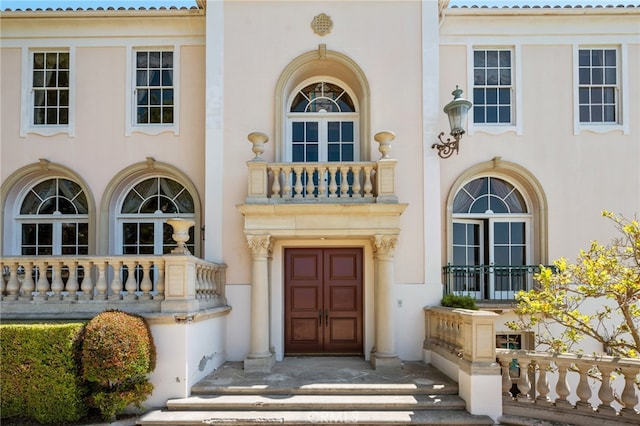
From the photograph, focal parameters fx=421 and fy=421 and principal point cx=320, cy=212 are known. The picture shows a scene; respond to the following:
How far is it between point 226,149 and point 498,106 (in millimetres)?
6507

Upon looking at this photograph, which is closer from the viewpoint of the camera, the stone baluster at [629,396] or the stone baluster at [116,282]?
the stone baluster at [629,396]

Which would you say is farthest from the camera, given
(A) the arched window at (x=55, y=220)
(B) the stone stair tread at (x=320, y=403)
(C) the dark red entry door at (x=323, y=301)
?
(A) the arched window at (x=55, y=220)

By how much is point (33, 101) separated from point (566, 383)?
12689 millimetres

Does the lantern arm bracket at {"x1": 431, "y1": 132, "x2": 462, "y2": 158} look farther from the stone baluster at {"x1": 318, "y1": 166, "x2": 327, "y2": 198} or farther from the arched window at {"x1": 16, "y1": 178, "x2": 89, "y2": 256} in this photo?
the arched window at {"x1": 16, "y1": 178, "x2": 89, "y2": 256}

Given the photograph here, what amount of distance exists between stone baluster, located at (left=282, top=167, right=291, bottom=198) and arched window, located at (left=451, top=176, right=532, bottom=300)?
13.6 ft

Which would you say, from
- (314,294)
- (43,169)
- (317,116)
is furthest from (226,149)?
(43,169)

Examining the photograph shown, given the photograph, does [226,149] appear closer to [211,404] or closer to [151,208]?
[151,208]

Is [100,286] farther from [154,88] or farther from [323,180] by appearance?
[154,88]

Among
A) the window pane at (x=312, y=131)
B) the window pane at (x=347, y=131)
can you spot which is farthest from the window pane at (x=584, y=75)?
the window pane at (x=312, y=131)

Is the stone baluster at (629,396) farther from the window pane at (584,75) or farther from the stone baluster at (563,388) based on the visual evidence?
the window pane at (584,75)

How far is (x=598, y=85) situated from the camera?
10.0 metres

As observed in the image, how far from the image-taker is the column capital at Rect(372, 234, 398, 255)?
8.23 m

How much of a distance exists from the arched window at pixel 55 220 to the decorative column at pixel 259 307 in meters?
4.74

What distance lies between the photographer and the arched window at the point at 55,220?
1026 centimetres
